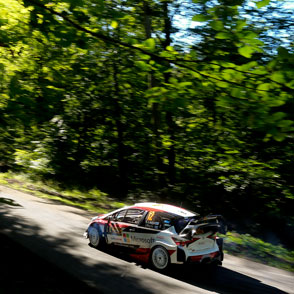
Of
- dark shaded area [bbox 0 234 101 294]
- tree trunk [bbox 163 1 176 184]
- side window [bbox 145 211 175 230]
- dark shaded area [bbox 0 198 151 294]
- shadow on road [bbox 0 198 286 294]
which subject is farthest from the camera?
tree trunk [bbox 163 1 176 184]

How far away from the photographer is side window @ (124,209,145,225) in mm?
8615

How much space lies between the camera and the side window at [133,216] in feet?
28.3

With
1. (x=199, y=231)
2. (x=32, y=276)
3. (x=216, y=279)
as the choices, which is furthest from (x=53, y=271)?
(x=216, y=279)

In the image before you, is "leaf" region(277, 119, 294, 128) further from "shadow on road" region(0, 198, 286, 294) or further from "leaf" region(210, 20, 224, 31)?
"shadow on road" region(0, 198, 286, 294)

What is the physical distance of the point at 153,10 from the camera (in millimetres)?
13516

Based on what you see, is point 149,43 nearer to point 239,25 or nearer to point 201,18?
point 201,18

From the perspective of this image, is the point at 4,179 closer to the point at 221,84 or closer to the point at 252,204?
the point at 252,204

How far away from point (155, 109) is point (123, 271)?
27.8ft

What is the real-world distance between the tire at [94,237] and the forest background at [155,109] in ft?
10.5

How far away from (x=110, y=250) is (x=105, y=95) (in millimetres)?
9588

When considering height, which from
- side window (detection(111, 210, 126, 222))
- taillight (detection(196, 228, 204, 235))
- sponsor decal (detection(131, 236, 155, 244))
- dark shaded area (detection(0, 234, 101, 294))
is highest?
taillight (detection(196, 228, 204, 235))

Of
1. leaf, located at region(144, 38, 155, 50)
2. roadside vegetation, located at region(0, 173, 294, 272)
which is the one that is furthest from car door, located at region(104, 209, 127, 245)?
leaf, located at region(144, 38, 155, 50)

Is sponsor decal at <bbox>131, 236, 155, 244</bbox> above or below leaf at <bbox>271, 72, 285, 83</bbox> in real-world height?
below

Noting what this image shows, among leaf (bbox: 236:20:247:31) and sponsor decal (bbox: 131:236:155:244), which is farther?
sponsor decal (bbox: 131:236:155:244)
